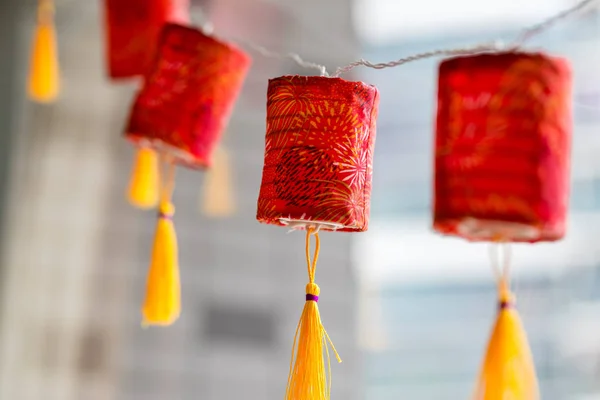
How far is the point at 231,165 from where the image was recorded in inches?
87.0

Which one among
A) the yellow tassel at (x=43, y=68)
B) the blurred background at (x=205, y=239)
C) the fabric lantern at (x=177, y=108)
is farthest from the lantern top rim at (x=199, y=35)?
the blurred background at (x=205, y=239)

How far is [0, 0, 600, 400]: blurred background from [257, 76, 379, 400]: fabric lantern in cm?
121

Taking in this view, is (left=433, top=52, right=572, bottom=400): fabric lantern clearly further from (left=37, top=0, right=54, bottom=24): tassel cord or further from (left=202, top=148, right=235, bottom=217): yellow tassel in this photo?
(left=37, top=0, right=54, bottom=24): tassel cord

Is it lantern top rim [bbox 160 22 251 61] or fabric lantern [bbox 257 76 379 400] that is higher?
lantern top rim [bbox 160 22 251 61]

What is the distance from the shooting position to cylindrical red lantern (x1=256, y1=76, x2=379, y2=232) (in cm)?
72

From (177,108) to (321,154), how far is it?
0.28 metres

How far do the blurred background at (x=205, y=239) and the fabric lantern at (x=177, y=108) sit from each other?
3.67ft

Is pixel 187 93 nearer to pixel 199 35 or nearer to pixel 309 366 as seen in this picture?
pixel 199 35

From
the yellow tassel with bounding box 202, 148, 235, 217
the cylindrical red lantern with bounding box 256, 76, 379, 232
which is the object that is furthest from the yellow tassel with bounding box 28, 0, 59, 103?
the cylindrical red lantern with bounding box 256, 76, 379, 232

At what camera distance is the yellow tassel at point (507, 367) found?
0.72 meters

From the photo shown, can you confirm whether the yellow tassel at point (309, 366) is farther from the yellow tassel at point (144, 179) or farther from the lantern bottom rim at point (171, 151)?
the yellow tassel at point (144, 179)

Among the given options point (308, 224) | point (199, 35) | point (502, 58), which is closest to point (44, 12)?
point (199, 35)

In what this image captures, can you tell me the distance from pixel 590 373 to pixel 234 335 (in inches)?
45.5

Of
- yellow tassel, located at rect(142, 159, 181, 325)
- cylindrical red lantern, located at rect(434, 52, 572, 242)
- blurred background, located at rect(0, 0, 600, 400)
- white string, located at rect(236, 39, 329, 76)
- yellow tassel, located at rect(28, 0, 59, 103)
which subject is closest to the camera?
cylindrical red lantern, located at rect(434, 52, 572, 242)
